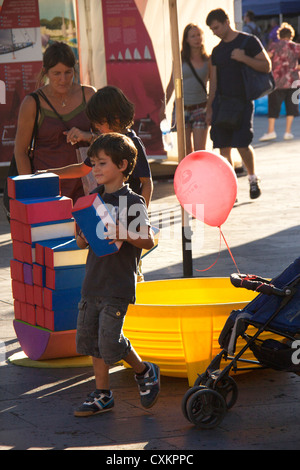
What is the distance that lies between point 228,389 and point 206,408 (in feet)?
0.78

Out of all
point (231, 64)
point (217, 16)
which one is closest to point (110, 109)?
point (217, 16)

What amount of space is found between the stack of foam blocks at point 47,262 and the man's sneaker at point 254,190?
17.3ft

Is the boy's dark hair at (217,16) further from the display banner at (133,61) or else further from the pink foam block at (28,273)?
the pink foam block at (28,273)

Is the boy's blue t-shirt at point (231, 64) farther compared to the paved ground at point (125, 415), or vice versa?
the boy's blue t-shirt at point (231, 64)

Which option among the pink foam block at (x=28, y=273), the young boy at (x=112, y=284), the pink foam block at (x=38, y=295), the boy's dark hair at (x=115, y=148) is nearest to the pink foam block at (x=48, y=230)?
the pink foam block at (x=28, y=273)

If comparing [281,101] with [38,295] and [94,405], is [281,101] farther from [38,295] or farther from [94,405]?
[94,405]

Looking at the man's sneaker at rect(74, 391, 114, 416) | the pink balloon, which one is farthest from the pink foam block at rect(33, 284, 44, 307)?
the pink balloon

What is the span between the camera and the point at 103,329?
4371 mm

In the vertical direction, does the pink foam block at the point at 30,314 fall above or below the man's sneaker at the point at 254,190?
above

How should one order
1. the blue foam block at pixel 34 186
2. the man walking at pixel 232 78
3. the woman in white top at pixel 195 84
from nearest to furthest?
the blue foam block at pixel 34 186 < the man walking at pixel 232 78 < the woman in white top at pixel 195 84

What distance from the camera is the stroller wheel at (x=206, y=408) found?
414 cm

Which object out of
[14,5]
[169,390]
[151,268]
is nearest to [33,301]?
[169,390]
